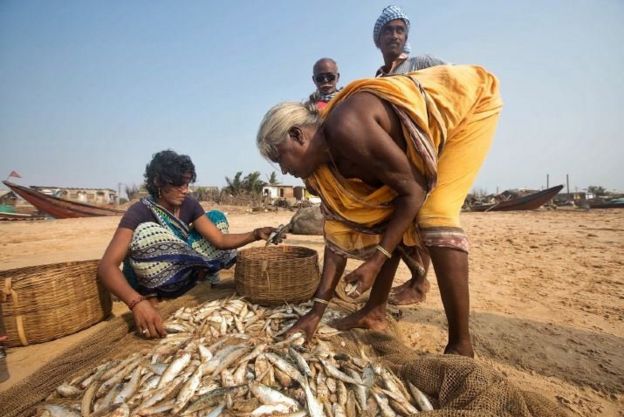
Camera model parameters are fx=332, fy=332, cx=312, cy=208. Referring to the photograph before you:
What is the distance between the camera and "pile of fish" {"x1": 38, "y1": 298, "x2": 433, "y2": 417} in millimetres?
1752

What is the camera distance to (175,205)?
340cm

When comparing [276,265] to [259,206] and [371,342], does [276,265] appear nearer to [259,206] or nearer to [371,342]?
[371,342]

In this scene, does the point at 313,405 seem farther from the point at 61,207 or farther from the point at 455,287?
the point at 61,207

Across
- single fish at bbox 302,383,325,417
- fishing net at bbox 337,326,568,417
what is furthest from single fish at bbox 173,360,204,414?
fishing net at bbox 337,326,568,417

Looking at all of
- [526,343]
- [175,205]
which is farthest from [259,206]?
[526,343]

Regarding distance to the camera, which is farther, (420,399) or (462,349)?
(462,349)

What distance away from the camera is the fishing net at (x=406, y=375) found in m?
1.56

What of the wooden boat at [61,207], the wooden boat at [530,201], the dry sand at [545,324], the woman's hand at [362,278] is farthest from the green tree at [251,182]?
the woman's hand at [362,278]

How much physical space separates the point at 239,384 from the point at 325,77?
4129 mm

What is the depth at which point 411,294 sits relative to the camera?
3531mm

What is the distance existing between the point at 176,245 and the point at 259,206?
18234 mm

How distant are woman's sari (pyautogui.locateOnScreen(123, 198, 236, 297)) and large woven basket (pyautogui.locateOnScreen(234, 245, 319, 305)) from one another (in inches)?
26.4

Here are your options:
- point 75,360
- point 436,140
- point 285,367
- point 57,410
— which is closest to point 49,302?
point 75,360

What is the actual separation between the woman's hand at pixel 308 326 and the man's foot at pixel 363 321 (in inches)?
13.2
